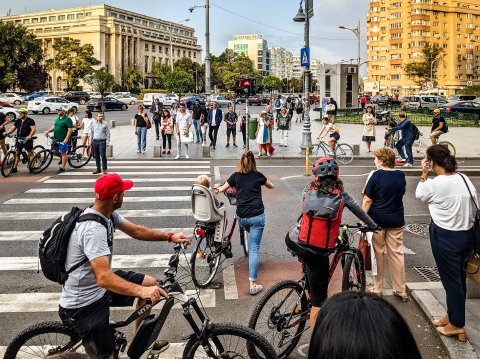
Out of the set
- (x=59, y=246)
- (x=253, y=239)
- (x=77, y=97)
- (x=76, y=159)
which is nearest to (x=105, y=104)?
(x=77, y=97)

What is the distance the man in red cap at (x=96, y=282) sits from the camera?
141 inches

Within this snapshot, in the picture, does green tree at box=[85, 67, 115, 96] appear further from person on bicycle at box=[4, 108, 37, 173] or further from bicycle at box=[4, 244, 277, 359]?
bicycle at box=[4, 244, 277, 359]

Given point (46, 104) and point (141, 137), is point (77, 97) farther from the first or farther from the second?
point (141, 137)

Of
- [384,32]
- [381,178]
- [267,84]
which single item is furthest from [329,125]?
[267,84]

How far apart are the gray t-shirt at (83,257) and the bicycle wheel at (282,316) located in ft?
5.38

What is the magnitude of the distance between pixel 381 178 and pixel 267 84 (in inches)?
5454

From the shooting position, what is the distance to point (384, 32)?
401 feet

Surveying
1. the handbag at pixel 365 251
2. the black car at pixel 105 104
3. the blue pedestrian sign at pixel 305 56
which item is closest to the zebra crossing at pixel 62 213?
the handbag at pixel 365 251

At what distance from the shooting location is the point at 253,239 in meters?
6.75

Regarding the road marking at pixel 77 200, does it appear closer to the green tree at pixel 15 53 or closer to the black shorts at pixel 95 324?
the black shorts at pixel 95 324

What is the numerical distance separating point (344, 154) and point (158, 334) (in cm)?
1569

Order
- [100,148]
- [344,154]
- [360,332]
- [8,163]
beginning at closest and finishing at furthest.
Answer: [360,332], [100,148], [8,163], [344,154]

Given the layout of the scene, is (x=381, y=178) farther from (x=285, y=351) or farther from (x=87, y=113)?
(x=87, y=113)

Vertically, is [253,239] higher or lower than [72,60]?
lower
